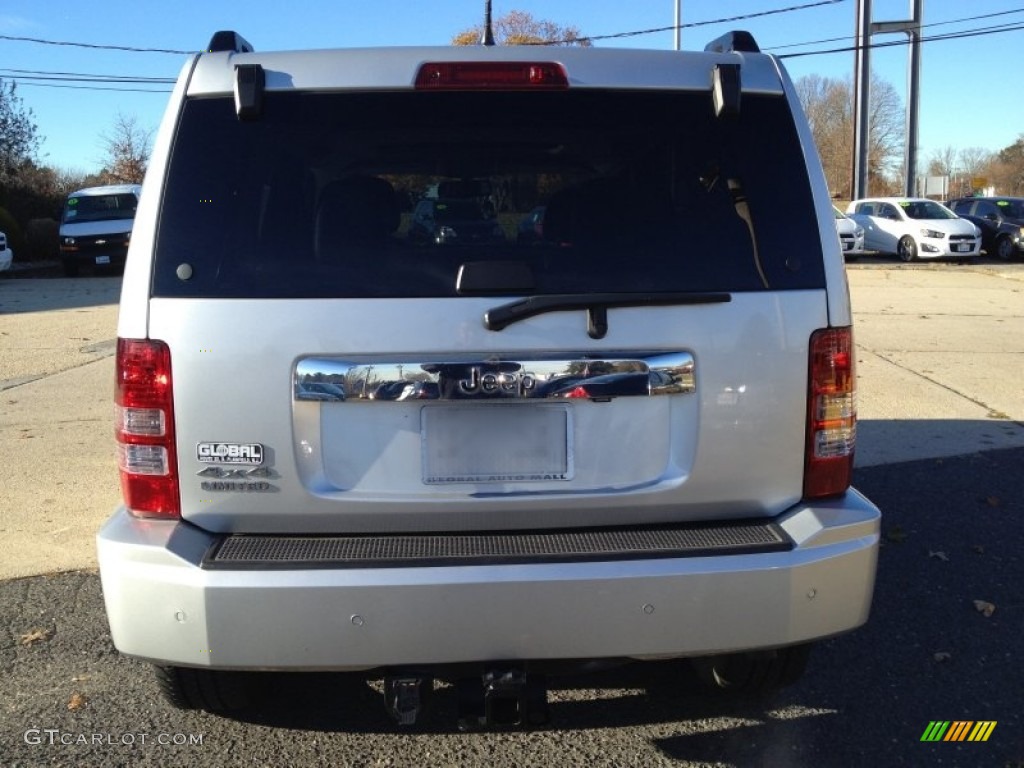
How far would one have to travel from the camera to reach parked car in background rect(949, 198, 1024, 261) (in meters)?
25.7

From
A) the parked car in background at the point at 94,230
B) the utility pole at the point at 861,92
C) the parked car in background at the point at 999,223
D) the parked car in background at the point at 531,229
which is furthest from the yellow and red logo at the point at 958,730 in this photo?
the utility pole at the point at 861,92

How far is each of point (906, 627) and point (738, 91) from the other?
2.43 m

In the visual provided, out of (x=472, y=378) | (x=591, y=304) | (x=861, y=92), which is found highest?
(x=861, y=92)

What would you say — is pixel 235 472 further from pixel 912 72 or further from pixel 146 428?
pixel 912 72

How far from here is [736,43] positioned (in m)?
3.14

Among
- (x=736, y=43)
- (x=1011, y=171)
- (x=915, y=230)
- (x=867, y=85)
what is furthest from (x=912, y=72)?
(x=1011, y=171)

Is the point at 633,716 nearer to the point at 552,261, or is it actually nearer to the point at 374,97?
the point at 552,261

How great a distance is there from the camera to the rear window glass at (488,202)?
2.58 metres

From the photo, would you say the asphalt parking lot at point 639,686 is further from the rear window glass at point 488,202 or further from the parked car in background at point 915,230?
the parked car in background at point 915,230

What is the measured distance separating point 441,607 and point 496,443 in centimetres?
45

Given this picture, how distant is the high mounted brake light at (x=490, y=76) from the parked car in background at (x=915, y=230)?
24.6 meters

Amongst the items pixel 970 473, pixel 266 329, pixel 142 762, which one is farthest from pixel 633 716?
pixel 970 473

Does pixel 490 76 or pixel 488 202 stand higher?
pixel 490 76

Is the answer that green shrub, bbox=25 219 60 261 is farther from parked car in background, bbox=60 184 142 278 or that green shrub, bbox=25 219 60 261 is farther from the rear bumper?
the rear bumper
